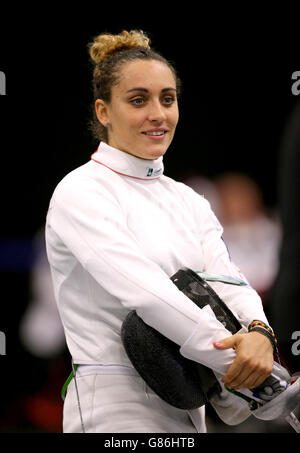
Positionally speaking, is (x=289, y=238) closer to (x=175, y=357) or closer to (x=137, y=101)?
(x=175, y=357)

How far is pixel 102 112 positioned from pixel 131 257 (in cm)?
63

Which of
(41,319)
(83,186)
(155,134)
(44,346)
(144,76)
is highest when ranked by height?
(144,76)

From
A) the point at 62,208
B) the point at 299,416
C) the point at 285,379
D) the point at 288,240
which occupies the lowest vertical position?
the point at 299,416

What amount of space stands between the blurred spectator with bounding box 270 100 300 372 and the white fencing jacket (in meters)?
0.53

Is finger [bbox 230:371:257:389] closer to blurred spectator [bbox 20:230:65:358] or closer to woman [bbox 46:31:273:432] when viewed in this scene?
woman [bbox 46:31:273:432]

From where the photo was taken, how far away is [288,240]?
1.27 meters

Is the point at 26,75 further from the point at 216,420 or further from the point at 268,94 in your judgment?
the point at 216,420

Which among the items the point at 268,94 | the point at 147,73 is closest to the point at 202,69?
the point at 268,94

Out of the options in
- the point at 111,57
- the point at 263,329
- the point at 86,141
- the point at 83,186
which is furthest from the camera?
the point at 86,141

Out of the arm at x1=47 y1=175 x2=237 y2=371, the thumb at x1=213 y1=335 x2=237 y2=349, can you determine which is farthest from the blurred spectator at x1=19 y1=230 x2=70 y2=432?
the thumb at x1=213 y1=335 x2=237 y2=349

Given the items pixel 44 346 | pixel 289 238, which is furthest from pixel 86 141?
pixel 289 238

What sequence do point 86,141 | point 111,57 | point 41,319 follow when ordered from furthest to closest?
point 41,319 → point 86,141 → point 111,57

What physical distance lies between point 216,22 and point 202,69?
0.89ft

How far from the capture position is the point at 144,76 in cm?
216
